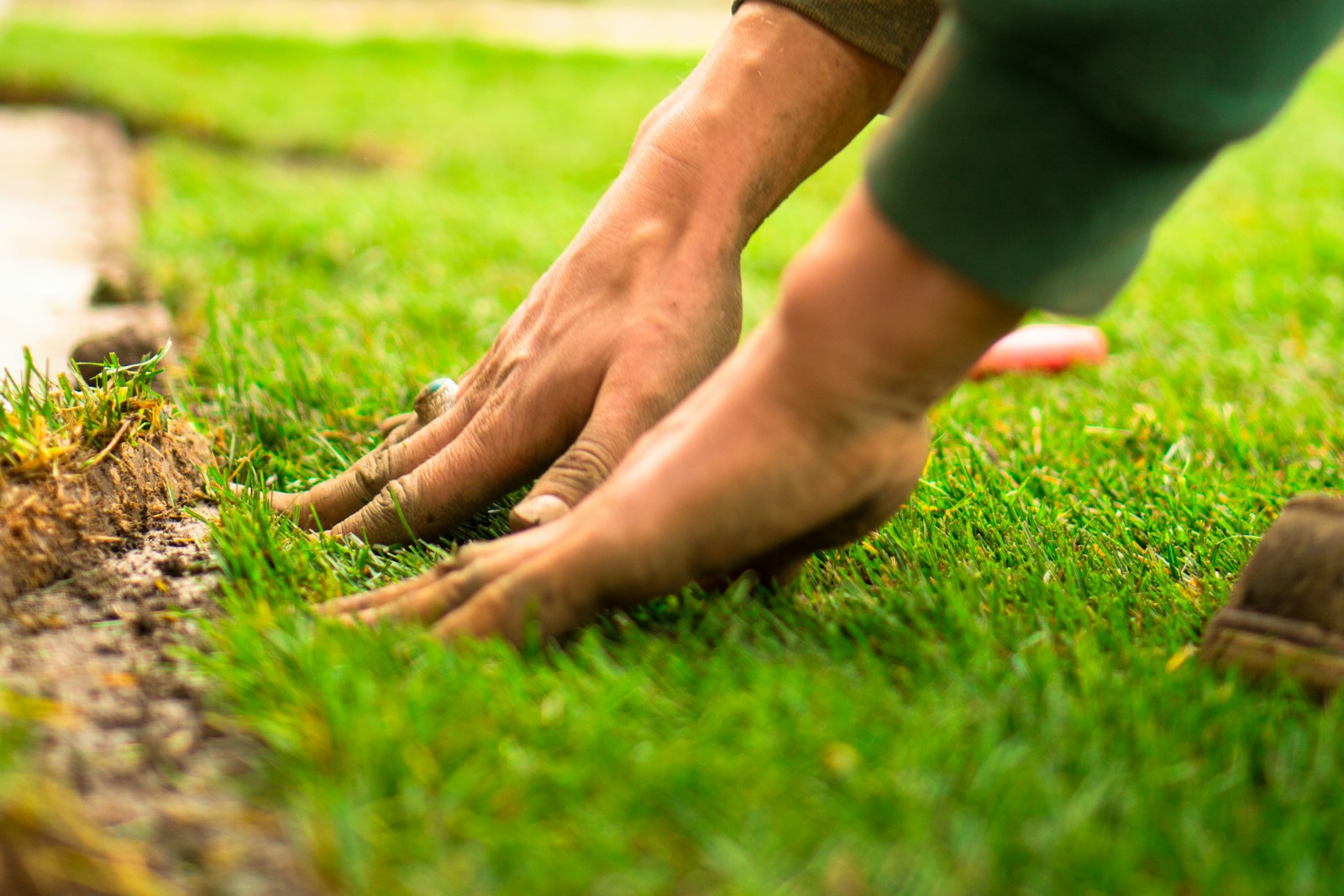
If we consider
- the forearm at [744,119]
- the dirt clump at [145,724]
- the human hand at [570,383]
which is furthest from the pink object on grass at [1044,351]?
the dirt clump at [145,724]

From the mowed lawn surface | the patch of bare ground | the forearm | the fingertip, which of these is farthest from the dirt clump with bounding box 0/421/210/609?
the forearm

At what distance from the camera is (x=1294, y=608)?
1.21 meters

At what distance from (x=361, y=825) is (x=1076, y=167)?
0.86 metres

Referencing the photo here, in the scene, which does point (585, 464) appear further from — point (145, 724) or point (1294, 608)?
point (1294, 608)

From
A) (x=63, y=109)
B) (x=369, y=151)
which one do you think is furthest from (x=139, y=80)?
(x=369, y=151)

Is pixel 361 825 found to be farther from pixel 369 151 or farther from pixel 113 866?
pixel 369 151

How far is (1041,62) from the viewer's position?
3.30ft

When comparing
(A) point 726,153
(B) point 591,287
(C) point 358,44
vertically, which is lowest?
(C) point 358,44

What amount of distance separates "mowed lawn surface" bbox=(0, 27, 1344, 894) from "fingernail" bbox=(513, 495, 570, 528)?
0.15m

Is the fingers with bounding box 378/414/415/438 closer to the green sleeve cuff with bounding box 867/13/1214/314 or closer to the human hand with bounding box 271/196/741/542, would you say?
the human hand with bounding box 271/196/741/542

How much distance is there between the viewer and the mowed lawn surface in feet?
3.04

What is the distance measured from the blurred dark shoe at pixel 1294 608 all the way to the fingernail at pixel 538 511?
753mm

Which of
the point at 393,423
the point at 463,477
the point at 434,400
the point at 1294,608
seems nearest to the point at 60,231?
A: the point at 393,423

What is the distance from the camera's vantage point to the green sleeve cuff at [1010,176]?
1.03 m
